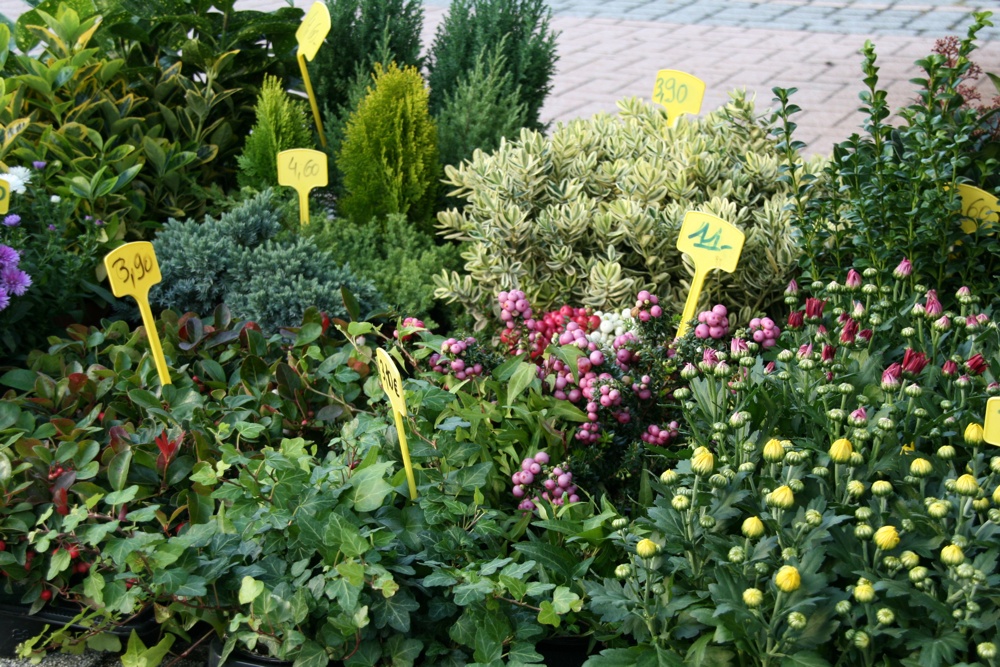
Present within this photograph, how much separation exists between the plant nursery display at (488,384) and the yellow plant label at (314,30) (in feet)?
0.96

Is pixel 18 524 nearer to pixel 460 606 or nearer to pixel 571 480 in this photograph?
pixel 460 606

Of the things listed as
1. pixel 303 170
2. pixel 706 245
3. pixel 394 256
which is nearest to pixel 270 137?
pixel 303 170

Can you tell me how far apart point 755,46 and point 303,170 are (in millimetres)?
5392

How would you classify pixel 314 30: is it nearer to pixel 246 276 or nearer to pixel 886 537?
pixel 246 276

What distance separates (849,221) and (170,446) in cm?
183

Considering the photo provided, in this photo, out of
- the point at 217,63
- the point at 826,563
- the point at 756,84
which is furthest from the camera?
the point at 756,84

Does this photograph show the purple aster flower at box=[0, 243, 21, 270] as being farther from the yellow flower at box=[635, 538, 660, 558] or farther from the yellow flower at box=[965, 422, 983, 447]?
the yellow flower at box=[965, 422, 983, 447]

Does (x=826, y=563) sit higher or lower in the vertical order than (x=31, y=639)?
higher

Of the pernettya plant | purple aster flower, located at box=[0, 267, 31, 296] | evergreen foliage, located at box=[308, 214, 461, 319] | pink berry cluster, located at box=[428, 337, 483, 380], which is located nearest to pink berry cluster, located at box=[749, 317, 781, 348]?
the pernettya plant

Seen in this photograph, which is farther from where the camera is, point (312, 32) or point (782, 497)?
point (312, 32)

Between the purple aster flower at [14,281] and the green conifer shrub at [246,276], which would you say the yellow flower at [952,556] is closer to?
the green conifer shrub at [246,276]

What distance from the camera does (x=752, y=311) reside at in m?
2.73

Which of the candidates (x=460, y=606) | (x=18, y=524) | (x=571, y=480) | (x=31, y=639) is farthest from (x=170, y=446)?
(x=571, y=480)

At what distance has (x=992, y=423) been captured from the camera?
5.41ft
